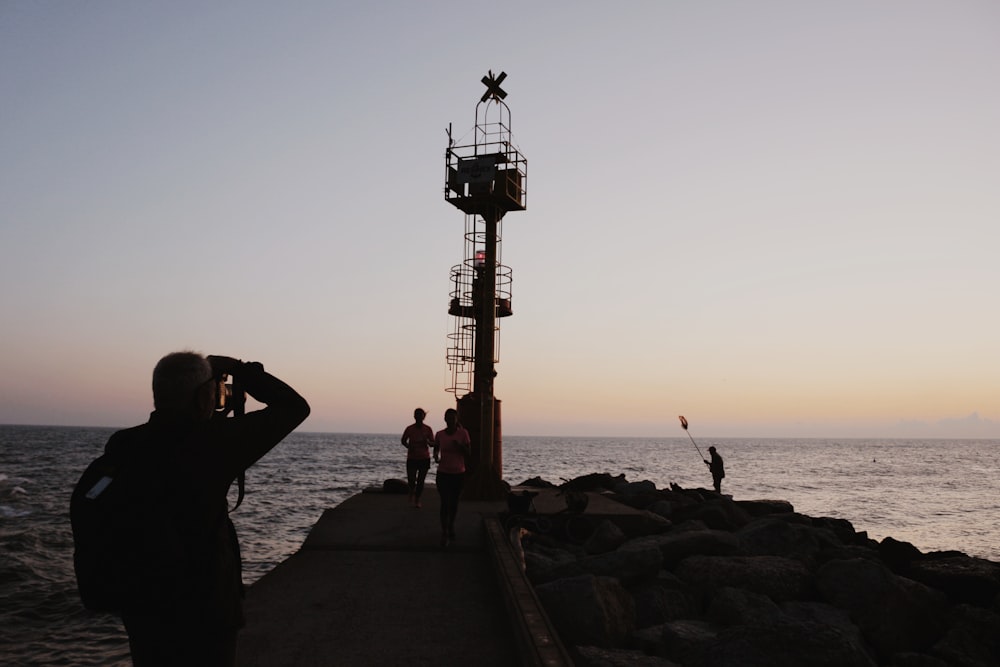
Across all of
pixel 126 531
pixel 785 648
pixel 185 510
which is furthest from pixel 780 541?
pixel 126 531

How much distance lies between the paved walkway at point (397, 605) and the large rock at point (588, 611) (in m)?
0.49

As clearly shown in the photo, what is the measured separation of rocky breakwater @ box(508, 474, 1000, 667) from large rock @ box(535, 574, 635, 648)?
1 centimetres

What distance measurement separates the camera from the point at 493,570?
8906mm

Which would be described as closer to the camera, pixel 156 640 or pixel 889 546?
pixel 156 640

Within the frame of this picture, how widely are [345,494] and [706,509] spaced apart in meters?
21.9

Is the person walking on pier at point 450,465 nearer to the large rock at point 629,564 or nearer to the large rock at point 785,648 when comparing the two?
the large rock at point 629,564

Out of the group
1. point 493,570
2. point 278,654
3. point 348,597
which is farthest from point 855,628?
point 278,654

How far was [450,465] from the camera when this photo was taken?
33.5ft

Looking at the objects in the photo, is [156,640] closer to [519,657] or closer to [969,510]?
[519,657]

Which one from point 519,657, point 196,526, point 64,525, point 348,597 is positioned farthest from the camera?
point 64,525

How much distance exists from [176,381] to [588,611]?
595 cm

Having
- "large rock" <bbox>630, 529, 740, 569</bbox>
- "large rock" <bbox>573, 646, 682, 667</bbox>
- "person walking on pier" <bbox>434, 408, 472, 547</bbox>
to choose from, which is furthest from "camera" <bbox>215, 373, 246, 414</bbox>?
"large rock" <bbox>630, 529, 740, 569</bbox>

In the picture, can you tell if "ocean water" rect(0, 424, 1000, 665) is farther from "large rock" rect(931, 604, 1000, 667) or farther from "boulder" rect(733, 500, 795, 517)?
"large rock" rect(931, 604, 1000, 667)

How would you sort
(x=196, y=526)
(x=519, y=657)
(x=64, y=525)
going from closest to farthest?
(x=196, y=526), (x=519, y=657), (x=64, y=525)
